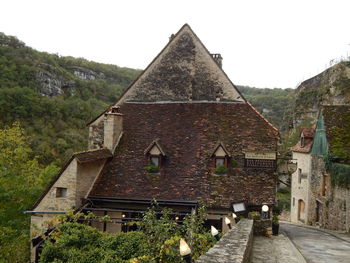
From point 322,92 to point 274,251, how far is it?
1311 inches

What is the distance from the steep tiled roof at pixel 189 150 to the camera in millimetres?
15297

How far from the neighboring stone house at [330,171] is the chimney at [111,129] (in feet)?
42.3

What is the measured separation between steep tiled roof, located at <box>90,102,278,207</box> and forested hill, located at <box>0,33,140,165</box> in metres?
27.3

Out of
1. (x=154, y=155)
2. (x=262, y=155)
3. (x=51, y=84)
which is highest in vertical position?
(x=51, y=84)

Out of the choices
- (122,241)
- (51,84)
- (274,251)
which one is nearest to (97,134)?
(122,241)

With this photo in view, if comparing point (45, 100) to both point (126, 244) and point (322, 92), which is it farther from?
point (126, 244)

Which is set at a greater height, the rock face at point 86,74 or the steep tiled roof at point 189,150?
the rock face at point 86,74

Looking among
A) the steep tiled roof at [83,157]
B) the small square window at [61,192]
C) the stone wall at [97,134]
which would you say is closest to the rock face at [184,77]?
the stone wall at [97,134]

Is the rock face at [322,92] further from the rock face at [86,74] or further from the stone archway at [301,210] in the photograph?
the rock face at [86,74]

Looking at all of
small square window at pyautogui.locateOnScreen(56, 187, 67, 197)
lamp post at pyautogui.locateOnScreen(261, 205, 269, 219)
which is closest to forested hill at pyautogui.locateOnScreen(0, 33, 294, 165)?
small square window at pyautogui.locateOnScreen(56, 187, 67, 197)

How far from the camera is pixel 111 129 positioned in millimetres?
17781

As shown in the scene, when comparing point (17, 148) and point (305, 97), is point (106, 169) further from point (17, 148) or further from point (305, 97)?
point (305, 97)

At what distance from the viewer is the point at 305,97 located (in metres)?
44.8

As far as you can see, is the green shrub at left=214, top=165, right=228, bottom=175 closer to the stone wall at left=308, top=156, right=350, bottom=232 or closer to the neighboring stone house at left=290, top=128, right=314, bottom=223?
the stone wall at left=308, top=156, right=350, bottom=232
